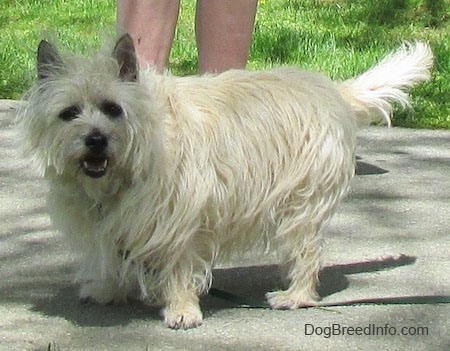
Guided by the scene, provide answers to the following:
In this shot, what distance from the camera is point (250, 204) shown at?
3.62 meters

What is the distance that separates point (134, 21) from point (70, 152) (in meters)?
1.37

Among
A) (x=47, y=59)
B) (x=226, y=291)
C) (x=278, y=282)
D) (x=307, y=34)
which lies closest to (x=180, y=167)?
(x=47, y=59)

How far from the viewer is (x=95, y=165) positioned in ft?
11.1

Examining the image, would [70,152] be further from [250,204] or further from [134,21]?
[134,21]

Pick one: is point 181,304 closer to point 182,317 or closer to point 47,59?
point 182,317

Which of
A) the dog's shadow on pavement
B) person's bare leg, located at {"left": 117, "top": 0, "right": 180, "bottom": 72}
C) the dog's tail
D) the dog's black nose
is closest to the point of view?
the dog's black nose

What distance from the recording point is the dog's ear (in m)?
3.46

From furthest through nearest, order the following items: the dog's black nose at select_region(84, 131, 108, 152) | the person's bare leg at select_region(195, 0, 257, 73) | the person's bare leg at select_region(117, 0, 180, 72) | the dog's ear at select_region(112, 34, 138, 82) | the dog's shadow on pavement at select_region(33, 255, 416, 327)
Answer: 1. the person's bare leg at select_region(195, 0, 257, 73)
2. the person's bare leg at select_region(117, 0, 180, 72)
3. the dog's shadow on pavement at select_region(33, 255, 416, 327)
4. the dog's ear at select_region(112, 34, 138, 82)
5. the dog's black nose at select_region(84, 131, 108, 152)

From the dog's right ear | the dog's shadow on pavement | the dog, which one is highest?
the dog's right ear

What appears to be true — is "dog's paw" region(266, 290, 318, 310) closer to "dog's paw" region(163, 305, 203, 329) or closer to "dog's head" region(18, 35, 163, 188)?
"dog's paw" region(163, 305, 203, 329)

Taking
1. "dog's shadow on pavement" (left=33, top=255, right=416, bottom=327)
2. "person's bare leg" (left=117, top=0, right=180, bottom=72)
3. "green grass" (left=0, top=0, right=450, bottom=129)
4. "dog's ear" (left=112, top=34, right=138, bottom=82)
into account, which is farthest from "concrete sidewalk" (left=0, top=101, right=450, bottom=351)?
"green grass" (left=0, top=0, right=450, bottom=129)

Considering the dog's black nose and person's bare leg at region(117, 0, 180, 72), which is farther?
person's bare leg at region(117, 0, 180, 72)

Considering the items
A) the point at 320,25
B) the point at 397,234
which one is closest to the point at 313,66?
the point at 320,25

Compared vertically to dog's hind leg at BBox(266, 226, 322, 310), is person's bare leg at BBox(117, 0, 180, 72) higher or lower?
higher
